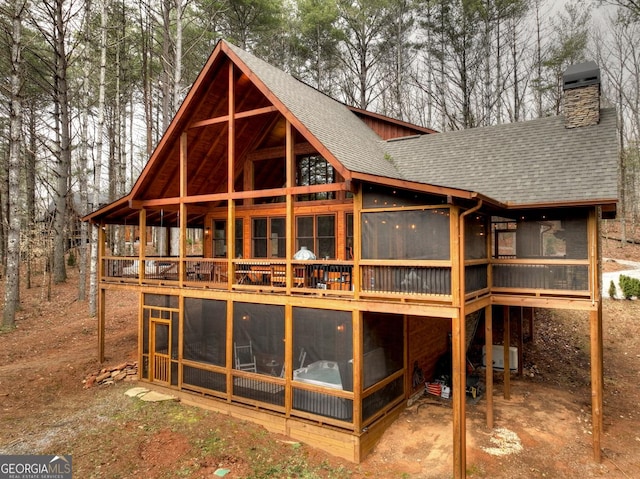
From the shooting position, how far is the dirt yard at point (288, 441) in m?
7.84

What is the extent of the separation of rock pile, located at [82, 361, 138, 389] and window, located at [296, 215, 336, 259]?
6938mm

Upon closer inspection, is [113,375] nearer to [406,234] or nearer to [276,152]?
[276,152]

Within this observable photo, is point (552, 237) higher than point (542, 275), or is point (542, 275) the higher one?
point (552, 237)

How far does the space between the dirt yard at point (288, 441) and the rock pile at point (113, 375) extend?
1.01 ft

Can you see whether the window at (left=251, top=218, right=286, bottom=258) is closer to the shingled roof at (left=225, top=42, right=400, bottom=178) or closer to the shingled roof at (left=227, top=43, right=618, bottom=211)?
the shingled roof at (left=225, top=42, right=400, bottom=178)

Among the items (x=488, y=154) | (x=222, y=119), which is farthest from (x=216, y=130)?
(x=488, y=154)

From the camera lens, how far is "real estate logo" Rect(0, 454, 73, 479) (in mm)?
7676

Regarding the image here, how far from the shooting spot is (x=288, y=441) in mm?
8961

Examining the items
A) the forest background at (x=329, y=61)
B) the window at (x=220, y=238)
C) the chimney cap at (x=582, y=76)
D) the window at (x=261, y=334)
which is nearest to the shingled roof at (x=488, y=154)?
the chimney cap at (x=582, y=76)

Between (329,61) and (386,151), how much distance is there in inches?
659

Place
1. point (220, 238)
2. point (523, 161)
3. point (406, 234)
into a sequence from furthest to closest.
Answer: point (220, 238)
point (523, 161)
point (406, 234)

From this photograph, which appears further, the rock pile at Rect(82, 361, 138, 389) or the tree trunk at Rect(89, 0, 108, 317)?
the tree trunk at Rect(89, 0, 108, 317)

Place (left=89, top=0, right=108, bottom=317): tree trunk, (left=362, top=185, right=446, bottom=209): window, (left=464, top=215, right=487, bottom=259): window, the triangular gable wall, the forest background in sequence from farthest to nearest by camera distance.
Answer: the forest background, (left=89, top=0, right=108, bottom=317): tree trunk, the triangular gable wall, (left=464, top=215, right=487, bottom=259): window, (left=362, top=185, right=446, bottom=209): window

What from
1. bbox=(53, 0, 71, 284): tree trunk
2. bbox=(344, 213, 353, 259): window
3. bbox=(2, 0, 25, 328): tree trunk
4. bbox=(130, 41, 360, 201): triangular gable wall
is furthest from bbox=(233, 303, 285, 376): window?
bbox=(53, 0, 71, 284): tree trunk
